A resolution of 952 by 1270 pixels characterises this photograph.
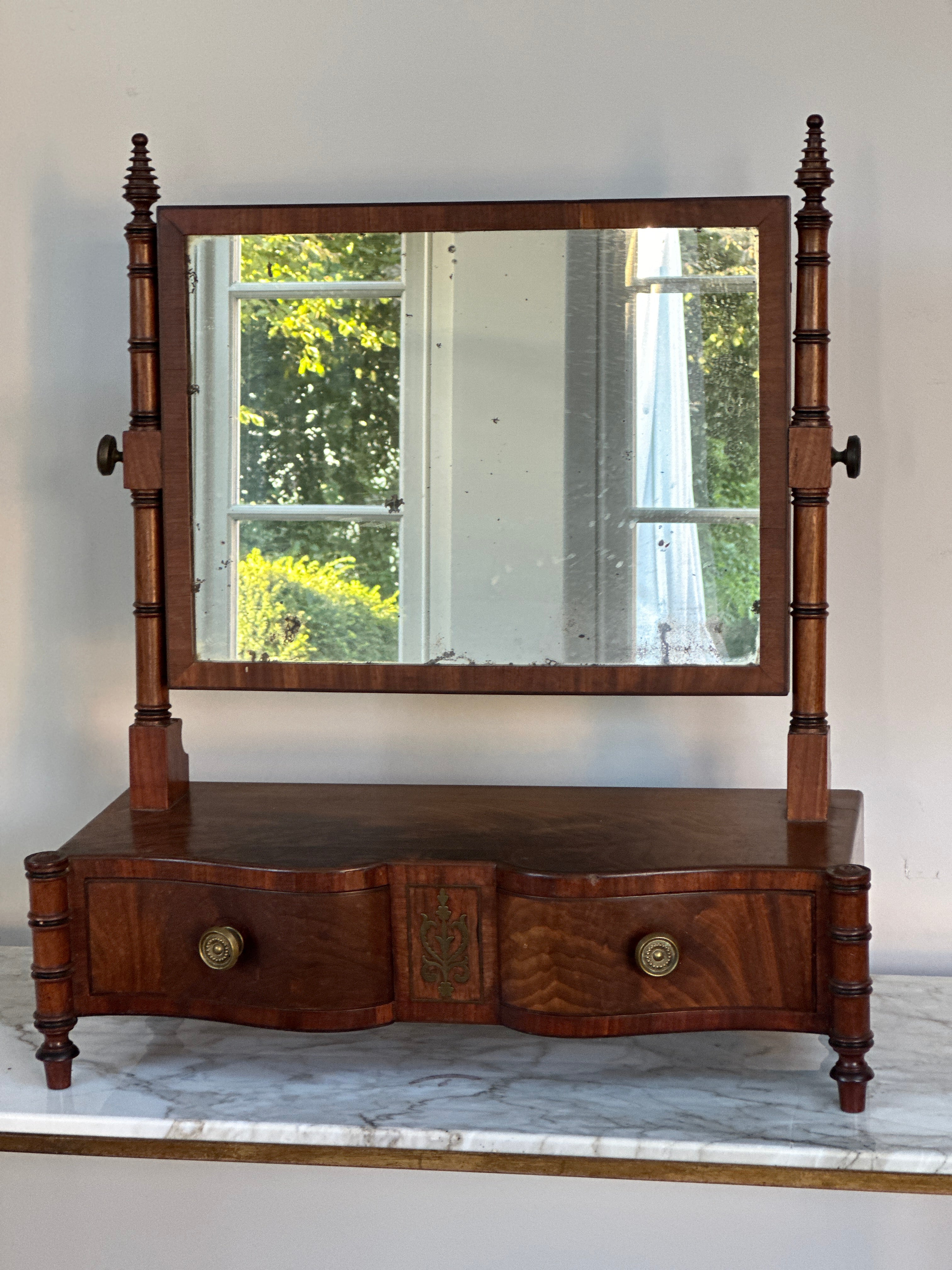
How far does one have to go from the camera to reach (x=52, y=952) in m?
1.28

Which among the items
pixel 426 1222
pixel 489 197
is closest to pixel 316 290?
pixel 489 197

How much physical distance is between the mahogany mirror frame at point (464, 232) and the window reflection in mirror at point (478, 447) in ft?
0.04

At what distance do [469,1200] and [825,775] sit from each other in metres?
0.71

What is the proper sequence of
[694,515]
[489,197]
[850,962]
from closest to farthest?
[850,962] < [694,515] < [489,197]

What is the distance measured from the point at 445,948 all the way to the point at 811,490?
1.98 ft

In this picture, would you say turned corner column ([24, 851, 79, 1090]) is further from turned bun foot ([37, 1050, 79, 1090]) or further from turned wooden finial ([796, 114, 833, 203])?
turned wooden finial ([796, 114, 833, 203])

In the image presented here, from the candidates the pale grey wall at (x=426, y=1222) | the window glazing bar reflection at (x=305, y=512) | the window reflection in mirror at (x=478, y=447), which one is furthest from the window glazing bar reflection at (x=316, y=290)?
the pale grey wall at (x=426, y=1222)

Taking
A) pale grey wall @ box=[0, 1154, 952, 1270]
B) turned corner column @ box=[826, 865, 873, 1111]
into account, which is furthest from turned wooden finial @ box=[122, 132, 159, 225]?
pale grey wall @ box=[0, 1154, 952, 1270]

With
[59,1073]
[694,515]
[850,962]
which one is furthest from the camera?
[694,515]

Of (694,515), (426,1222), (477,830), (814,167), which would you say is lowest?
(426,1222)

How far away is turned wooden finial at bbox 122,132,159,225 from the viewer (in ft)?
4.61

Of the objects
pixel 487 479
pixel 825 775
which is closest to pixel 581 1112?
pixel 825 775

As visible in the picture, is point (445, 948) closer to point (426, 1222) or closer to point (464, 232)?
point (426, 1222)

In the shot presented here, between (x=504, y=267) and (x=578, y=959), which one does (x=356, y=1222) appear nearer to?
(x=578, y=959)
